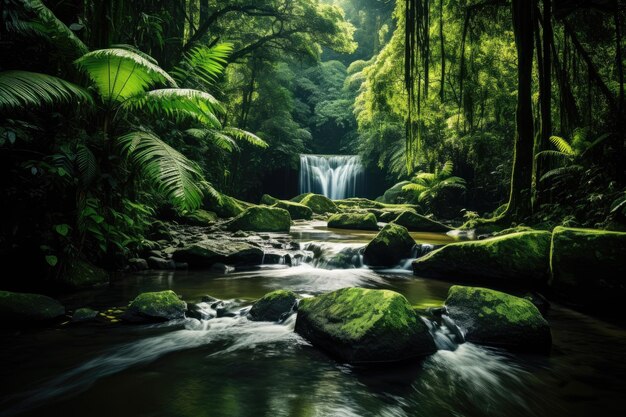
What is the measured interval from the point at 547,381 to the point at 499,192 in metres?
12.1

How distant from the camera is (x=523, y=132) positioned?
7.05 meters

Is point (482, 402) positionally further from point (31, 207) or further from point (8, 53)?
point (8, 53)

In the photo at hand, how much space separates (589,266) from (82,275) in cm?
588

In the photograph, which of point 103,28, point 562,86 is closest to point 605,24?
point 562,86

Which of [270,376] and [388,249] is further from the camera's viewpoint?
[388,249]

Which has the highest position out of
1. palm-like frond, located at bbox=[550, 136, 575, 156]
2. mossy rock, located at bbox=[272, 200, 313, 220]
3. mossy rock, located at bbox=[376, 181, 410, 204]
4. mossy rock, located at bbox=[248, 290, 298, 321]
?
palm-like frond, located at bbox=[550, 136, 575, 156]

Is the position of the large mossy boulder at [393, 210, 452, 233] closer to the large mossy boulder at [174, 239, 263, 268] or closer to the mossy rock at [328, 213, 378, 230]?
the mossy rock at [328, 213, 378, 230]

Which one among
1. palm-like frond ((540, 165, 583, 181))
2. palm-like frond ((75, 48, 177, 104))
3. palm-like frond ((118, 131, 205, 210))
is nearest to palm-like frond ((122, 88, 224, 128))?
palm-like frond ((75, 48, 177, 104))

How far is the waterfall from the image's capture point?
23.2 meters

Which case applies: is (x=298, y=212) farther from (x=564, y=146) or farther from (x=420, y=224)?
(x=564, y=146)

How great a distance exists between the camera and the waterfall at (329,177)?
2320cm

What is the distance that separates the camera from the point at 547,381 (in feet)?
8.50

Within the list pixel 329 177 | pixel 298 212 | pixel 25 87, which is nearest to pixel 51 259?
pixel 25 87

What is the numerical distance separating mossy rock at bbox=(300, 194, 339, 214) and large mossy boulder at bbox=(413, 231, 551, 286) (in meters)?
11.5
